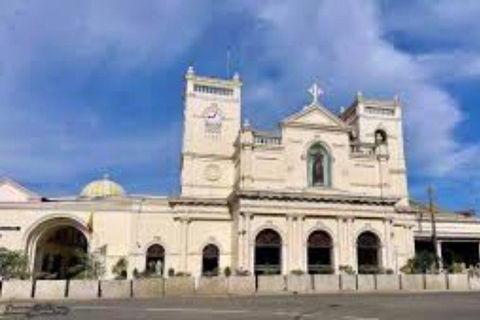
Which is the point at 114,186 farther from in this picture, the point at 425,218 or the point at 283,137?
the point at 425,218

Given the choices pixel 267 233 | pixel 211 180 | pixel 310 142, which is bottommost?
pixel 267 233

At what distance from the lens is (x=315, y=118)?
44625mm

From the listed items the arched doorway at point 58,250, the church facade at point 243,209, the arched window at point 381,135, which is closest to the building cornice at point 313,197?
the church facade at point 243,209

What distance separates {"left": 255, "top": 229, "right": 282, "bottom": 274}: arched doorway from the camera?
40156mm

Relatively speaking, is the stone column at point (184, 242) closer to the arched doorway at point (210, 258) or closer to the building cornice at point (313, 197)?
the arched doorway at point (210, 258)

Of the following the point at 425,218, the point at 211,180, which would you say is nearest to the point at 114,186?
the point at 211,180

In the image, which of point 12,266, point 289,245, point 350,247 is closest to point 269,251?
point 289,245

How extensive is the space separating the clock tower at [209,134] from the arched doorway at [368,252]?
12.0 metres

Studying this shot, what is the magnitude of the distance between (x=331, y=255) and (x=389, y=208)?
6.77m

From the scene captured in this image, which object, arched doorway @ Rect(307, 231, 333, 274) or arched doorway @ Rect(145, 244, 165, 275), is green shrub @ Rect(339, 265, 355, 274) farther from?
arched doorway @ Rect(145, 244, 165, 275)

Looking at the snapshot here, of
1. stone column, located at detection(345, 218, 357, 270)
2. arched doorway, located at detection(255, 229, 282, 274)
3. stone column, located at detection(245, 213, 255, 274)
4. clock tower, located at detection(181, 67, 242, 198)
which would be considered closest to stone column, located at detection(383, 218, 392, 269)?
stone column, located at detection(345, 218, 357, 270)

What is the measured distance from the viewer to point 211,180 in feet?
144

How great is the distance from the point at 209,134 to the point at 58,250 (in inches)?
725

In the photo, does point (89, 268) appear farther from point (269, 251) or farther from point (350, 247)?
point (350, 247)
